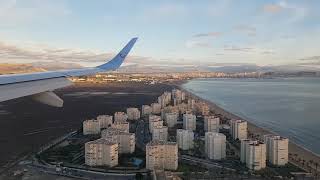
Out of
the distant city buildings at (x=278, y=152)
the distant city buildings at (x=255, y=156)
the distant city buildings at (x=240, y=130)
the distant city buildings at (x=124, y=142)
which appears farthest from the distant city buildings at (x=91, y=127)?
the distant city buildings at (x=278, y=152)

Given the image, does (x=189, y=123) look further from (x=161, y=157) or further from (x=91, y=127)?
(x=161, y=157)

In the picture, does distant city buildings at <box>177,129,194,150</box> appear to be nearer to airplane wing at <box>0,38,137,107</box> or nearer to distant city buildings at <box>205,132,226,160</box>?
distant city buildings at <box>205,132,226,160</box>

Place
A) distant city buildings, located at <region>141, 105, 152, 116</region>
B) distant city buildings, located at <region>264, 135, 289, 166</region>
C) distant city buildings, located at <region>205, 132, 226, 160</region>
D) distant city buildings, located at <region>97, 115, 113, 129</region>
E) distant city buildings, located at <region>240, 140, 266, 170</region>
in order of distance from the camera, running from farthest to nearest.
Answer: distant city buildings, located at <region>141, 105, 152, 116</region>, distant city buildings, located at <region>97, 115, 113, 129</region>, distant city buildings, located at <region>205, 132, 226, 160</region>, distant city buildings, located at <region>264, 135, 289, 166</region>, distant city buildings, located at <region>240, 140, 266, 170</region>

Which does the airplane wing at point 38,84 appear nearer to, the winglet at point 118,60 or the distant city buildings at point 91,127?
the winglet at point 118,60

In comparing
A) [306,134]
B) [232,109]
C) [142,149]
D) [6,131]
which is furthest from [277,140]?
[232,109]

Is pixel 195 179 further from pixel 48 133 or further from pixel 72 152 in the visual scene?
pixel 48 133

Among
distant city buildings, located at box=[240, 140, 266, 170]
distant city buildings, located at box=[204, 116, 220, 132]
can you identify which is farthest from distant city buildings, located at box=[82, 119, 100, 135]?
distant city buildings, located at box=[240, 140, 266, 170]
